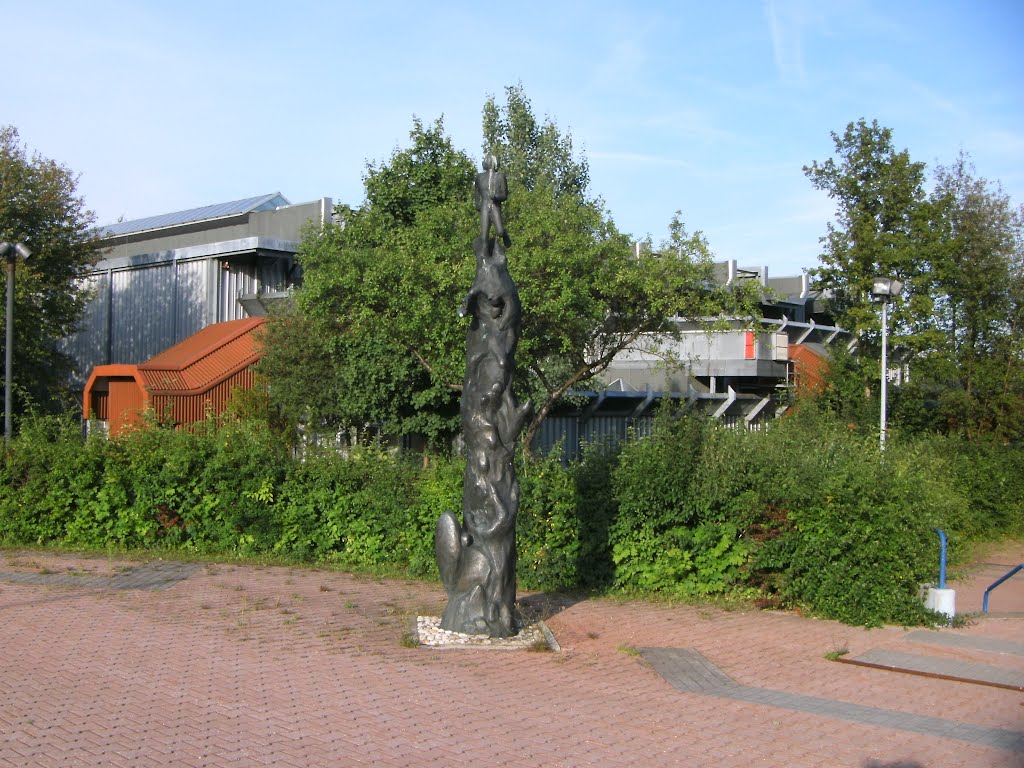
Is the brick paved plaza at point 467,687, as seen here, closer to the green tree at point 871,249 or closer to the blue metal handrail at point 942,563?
the blue metal handrail at point 942,563

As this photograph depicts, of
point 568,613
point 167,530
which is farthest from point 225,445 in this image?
point 568,613

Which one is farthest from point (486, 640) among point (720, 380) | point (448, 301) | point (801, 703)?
point (720, 380)

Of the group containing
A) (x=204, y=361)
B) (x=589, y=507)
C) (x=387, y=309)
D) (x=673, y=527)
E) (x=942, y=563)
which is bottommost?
(x=942, y=563)

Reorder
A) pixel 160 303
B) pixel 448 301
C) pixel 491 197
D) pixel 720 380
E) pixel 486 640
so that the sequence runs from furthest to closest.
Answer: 1. pixel 720 380
2. pixel 160 303
3. pixel 448 301
4. pixel 491 197
5. pixel 486 640

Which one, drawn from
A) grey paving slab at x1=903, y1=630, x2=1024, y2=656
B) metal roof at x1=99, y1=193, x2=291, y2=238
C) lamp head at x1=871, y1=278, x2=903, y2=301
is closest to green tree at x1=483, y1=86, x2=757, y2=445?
lamp head at x1=871, y1=278, x2=903, y2=301

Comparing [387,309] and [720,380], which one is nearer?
[387,309]

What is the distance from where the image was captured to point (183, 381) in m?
24.0

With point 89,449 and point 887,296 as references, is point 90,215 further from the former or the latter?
point 887,296

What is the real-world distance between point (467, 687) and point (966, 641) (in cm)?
553

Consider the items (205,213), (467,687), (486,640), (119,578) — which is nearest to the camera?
(467,687)

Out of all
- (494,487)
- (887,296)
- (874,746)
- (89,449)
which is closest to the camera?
(874,746)

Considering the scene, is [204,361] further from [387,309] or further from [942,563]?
[942,563]

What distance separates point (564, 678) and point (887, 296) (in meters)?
12.3

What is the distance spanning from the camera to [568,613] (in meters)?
11.7
